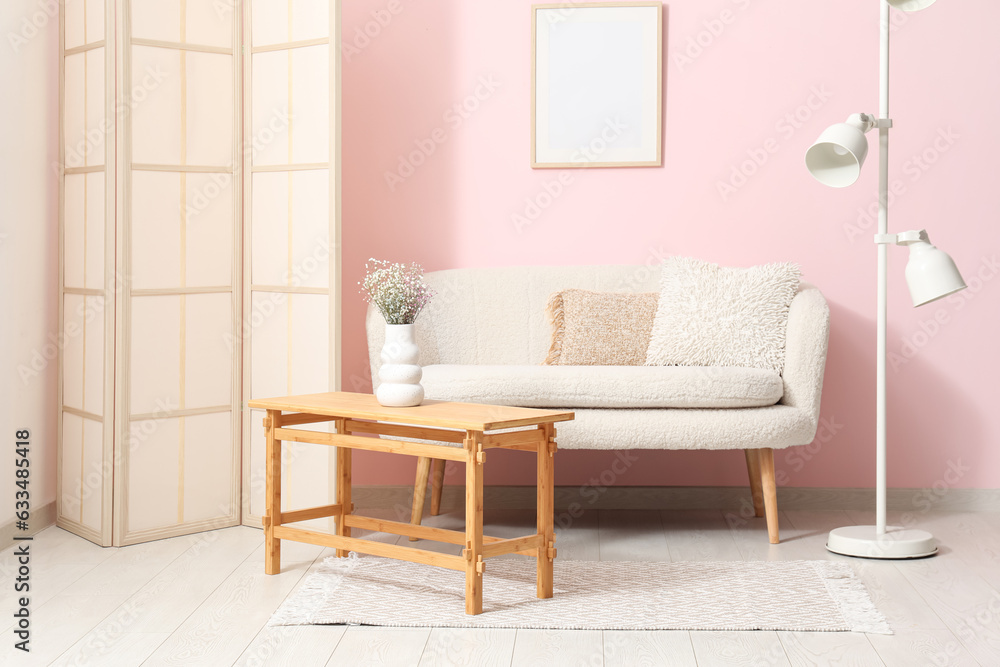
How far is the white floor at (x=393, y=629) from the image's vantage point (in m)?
2.00

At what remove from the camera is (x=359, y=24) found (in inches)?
144

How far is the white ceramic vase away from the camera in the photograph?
2533 millimetres

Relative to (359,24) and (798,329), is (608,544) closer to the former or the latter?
(798,329)

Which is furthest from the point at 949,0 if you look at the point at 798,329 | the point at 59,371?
the point at 59,371

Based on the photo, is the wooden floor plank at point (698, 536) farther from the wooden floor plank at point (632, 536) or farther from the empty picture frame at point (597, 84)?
the empty picture frame at point (597, 84)

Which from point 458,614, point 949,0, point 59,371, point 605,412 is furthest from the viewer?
point 949,0

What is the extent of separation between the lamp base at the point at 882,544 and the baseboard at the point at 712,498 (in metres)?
0.61

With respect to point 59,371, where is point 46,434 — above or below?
below

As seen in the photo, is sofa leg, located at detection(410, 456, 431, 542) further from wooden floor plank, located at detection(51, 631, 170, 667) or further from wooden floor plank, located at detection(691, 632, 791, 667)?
wooden floor plank, located at detection(691, 632, 791, 667)

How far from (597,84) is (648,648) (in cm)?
223

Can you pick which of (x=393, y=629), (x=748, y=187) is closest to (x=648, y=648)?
(x=393, y=629)

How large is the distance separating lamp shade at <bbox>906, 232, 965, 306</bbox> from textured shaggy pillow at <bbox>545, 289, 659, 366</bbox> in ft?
2.94

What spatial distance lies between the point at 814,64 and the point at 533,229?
1.20 metres

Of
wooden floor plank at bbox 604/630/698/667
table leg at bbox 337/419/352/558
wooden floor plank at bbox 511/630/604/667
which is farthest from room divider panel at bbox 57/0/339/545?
wooden floor plank at bbox 604/630/698/667
